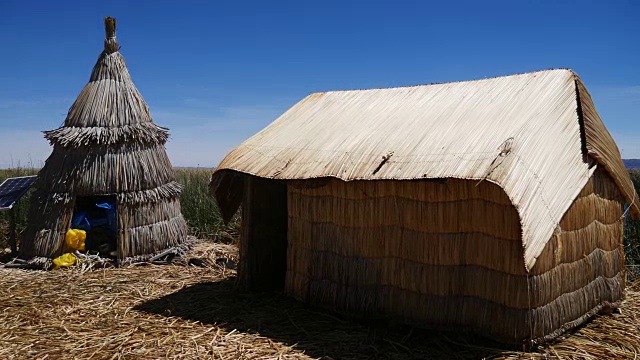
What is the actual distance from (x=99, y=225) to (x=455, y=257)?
6.46 m

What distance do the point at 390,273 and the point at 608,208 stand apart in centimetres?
223

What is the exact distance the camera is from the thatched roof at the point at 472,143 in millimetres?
4457

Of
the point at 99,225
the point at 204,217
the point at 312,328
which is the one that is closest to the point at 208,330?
the point at 312,328

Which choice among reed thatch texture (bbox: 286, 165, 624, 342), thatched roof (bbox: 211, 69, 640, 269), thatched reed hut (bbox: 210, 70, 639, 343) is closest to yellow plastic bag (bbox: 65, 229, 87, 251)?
thatched roof (bbox: 211, 69, 640, 269)

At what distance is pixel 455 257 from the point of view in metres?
4.97

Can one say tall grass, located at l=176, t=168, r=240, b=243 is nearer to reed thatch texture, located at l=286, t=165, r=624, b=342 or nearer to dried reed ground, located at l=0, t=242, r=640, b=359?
dried reed ground, located at l=0, t=242, r=640, b=359

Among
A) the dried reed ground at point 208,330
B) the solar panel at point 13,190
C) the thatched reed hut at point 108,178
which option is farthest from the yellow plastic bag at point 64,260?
the solar panel at point 13,190

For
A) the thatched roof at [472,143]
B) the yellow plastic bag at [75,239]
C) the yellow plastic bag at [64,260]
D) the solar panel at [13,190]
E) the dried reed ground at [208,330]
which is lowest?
the dried reed ground at [208,330]

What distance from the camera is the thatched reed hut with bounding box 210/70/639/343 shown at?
4590mm

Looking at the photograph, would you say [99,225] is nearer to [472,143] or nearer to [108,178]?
[108,178]

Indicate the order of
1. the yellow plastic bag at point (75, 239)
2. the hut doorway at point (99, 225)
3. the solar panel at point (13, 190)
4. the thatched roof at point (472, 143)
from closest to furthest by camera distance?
the thatched roof at point (472, 143) < the yellow plastic bag at point (75, 239) < the hut doorway at point (99, 225) < the solar panel at point (13, 190)

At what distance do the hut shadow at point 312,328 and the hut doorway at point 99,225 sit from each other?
2382mm

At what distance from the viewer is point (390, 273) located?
215 inches

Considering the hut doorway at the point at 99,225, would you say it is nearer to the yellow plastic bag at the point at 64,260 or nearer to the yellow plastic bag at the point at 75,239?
the yellow plastic bag at the point at 75,239
